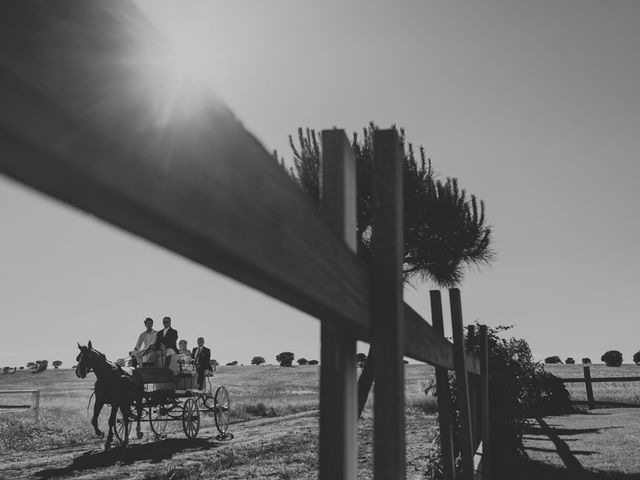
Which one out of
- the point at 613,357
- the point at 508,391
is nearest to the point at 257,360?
the point at 613,357

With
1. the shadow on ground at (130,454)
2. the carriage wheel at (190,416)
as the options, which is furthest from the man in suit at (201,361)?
the shadow on ground at (130,454)

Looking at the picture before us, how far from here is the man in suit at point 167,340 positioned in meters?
12.1

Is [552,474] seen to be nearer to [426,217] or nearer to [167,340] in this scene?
[426,217]

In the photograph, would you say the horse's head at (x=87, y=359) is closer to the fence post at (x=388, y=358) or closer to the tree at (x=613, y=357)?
the fence post at (x=388, y=358)

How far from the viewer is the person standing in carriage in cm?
1218

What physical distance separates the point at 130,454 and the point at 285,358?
111916 mm

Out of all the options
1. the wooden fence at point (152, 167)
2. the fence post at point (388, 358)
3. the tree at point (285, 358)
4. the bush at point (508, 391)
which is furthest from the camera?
the tree at point (285, 358)

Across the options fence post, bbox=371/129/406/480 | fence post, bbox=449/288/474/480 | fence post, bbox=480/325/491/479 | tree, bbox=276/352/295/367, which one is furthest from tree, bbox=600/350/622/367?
fence post, bbox=371/129/406/480

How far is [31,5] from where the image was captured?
1.50ft

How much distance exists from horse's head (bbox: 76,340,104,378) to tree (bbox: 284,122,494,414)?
565 centimetres

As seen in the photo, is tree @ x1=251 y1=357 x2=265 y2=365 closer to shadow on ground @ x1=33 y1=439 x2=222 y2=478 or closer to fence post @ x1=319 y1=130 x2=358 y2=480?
shadow on ground @ x1=33 y1=439 x2=222 y2=478

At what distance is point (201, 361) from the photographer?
1324cm

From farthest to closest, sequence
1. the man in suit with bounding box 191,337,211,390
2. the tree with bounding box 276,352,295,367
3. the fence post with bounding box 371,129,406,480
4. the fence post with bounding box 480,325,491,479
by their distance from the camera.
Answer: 1. the tree with bounding box 276,352,295,367
2. the man in suit with bounding box 191,337,211,390
3. the fence post with bounding box 480,325,491,479
4. the fence post with bounding box 371,129,406,480

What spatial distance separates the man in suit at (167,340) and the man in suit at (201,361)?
2.99 ft
